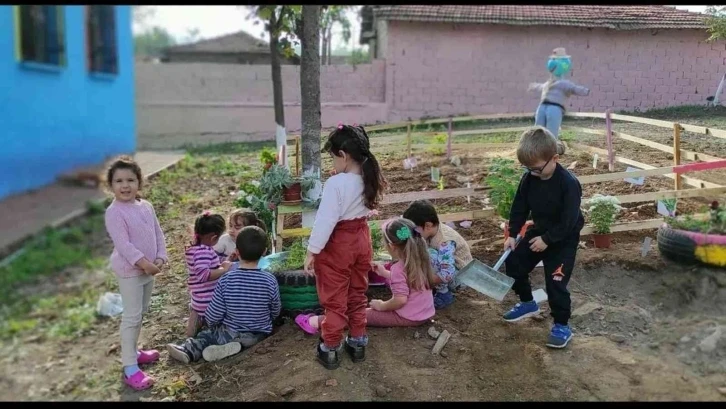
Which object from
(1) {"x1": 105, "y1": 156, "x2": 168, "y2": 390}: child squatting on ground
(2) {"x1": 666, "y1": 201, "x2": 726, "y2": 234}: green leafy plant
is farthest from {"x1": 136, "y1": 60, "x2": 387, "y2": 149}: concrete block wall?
(2) {"x1": 666, "y1": 201, "x2": 726, "y2": 234}: green leafy plant

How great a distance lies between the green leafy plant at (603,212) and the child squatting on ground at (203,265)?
2.51 meters

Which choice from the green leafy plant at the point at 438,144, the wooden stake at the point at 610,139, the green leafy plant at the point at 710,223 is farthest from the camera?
the green leafy plant at the point at 438,144

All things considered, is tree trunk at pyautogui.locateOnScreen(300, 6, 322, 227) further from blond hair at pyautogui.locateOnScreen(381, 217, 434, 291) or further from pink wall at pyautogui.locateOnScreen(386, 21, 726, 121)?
pink wall at pyautogui.locateOnScreen(386, 21, 726, 121)

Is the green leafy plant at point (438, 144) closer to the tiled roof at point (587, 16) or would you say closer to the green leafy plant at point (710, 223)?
the tiled roof at point (587, 16)

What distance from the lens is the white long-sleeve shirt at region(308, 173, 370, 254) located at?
2.88 m

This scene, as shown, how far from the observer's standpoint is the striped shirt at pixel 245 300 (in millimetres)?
3391

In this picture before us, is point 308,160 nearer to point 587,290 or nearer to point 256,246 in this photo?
point 256,246

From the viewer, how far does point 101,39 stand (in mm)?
2967

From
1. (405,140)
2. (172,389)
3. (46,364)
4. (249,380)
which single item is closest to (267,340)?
(249,380)

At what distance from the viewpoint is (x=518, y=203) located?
3377 mm

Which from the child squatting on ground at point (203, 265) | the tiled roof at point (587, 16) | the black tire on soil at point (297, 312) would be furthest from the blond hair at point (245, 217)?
the tiled roof at point (587, 16)

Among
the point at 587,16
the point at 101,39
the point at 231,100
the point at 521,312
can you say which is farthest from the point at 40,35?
the point at 231,100

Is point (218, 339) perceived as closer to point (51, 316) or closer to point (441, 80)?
point (51, 316)

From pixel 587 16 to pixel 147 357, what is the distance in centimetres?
407
